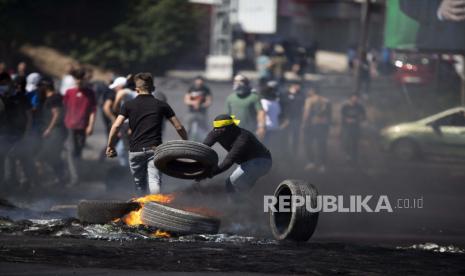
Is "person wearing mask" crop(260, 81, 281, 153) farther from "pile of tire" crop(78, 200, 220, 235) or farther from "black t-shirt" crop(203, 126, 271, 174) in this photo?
"pile of tire" crop(78, 200, 220, 235)

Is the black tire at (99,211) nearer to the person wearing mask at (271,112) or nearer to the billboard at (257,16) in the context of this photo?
the person wearing mask at (271,112)

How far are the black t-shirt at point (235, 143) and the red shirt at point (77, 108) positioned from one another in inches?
216

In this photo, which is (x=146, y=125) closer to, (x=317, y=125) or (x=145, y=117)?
(x=145, y=117)

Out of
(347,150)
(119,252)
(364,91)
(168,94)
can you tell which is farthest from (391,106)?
(119,252)

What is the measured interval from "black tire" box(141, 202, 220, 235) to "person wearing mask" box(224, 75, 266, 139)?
7.17 metres

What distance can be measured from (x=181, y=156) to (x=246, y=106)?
7015 mm

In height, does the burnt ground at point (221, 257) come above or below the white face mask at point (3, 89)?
below

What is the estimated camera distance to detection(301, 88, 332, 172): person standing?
22.4 meters

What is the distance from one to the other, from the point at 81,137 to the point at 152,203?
6.74 m

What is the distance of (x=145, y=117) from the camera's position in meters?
12.3

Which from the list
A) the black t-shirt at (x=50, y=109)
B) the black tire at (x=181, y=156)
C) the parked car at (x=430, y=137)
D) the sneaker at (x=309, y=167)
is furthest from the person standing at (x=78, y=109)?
the parked car at (x=430, y=137)

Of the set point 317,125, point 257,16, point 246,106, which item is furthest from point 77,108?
point 257,16

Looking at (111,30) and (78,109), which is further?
(111,30)

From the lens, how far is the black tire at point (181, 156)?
11773 mm
